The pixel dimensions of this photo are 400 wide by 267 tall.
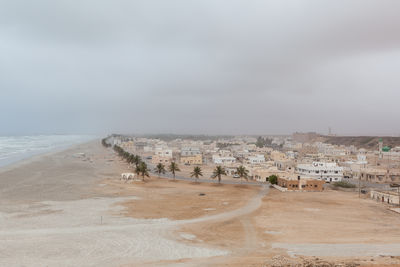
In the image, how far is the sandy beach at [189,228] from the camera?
74.1ft

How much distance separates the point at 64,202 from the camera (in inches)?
1699

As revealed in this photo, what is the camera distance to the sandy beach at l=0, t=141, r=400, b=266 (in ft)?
74.1

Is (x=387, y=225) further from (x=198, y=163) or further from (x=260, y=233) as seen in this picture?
(x=198, y=163)

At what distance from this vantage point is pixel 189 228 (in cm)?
3047

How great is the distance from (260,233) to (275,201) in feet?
59.0

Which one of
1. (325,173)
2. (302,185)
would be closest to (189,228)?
(302,185)

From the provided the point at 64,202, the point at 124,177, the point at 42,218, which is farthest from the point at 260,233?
the point at 124,177

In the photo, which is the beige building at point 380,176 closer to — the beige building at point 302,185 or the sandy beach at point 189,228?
the beige building at point 302,185

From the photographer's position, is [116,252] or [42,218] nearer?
[116,252]

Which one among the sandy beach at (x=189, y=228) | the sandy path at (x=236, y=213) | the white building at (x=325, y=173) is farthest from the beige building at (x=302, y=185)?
the white building at (x=325, y=173)

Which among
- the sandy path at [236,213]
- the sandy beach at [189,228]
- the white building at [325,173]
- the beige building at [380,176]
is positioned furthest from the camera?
the beige building at [380,176]

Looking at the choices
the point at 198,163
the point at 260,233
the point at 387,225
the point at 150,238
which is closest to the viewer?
the point at 150,238

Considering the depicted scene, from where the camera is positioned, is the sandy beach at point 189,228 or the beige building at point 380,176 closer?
the sandy beach at point 189,228

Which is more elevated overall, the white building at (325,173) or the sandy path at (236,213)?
the white building at (325,173)
